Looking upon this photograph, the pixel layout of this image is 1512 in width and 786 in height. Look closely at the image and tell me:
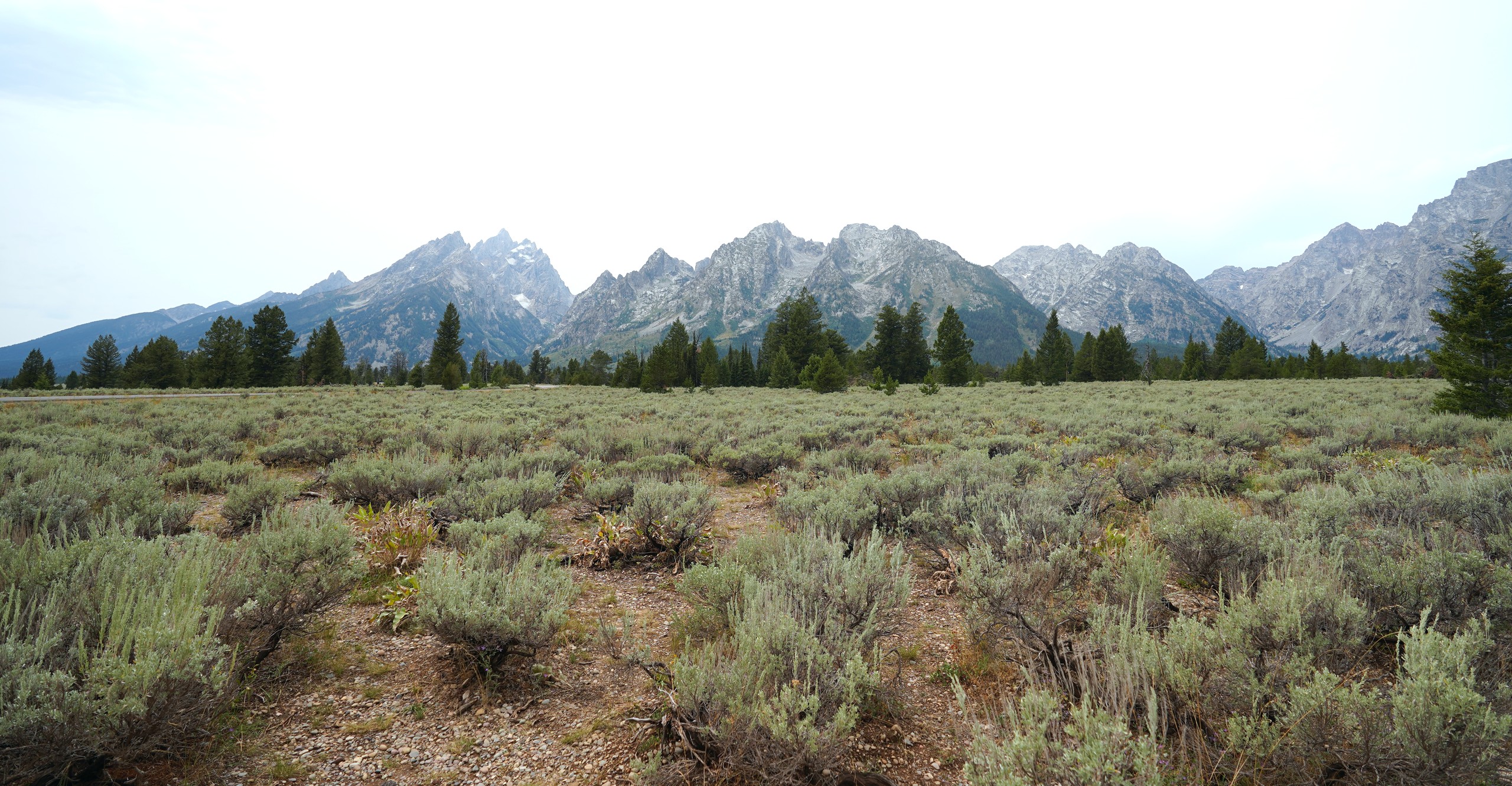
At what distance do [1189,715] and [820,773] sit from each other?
1.96 meters

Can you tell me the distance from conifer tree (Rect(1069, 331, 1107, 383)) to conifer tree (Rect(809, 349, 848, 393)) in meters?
28.1

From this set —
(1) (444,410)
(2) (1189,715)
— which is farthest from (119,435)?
(2) (1189,715)

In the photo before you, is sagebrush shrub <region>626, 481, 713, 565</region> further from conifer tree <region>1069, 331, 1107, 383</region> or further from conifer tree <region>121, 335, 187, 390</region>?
conifer tree <region>121, 335, 187, 390</region>

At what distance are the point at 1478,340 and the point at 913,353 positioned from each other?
3599cm

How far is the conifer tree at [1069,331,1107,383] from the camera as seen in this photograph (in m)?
47.8

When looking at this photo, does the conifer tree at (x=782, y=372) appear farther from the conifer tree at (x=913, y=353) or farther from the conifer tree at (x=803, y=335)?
the conifer tree at (x=913, y=353)

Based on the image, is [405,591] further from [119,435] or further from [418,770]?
[119,435]

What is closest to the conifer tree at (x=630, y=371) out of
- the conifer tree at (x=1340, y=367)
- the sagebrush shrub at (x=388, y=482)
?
the sagebrush shrub at (x=388, y=482)

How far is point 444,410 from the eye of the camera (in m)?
18.8

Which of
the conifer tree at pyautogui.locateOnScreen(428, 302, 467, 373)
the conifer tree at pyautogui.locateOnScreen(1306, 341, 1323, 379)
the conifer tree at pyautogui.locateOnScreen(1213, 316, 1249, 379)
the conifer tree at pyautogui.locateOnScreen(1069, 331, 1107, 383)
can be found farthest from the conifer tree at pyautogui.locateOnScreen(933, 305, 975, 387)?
the conifer tree at pyautogui.locateOnScreen(428, 302, 467, 373)

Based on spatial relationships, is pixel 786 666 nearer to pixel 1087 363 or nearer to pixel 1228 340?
pixel 1087 363

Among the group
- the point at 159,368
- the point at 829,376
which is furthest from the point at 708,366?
the point at 159,368

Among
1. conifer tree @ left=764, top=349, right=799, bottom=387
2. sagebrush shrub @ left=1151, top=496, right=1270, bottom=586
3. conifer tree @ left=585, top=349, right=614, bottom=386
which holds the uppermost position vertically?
conifer tree @ left=585, top=349, right=614, bottom=386

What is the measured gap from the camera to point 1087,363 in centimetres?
4806
